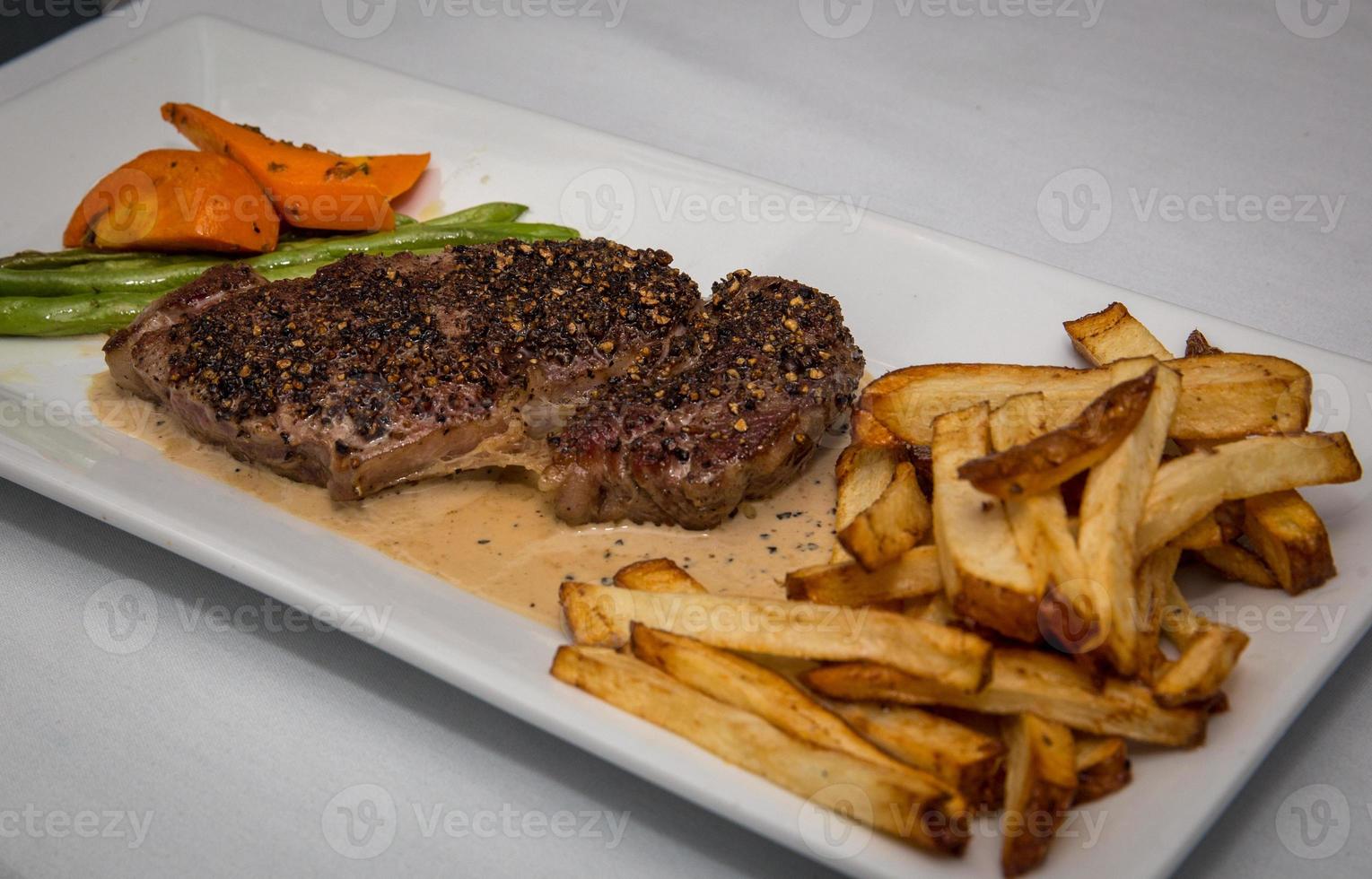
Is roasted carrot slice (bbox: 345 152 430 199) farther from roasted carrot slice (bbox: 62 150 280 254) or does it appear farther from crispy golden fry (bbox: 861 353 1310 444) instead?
crispy golden fry (bbox: 861 353 1310 444)

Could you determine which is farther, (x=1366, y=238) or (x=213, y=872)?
Answer: (x=1366, y=238)

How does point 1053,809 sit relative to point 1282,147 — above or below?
below

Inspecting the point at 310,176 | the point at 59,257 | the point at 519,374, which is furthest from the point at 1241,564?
the point at 59,257

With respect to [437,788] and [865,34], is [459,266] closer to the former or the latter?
[437,788]

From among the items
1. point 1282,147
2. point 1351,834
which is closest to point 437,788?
point 1351,834

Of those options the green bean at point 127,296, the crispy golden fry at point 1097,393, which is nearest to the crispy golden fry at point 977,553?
the crispy golden fry at point 1097,393

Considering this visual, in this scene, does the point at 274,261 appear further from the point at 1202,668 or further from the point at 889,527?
the point at 1202,668
